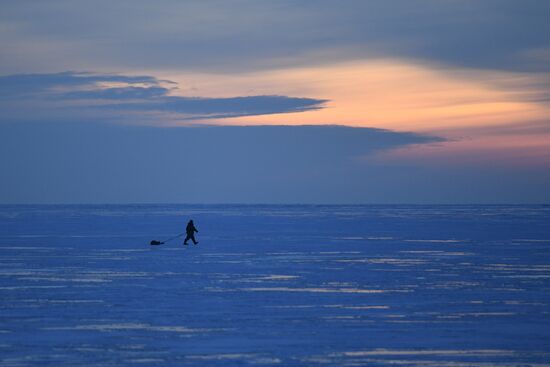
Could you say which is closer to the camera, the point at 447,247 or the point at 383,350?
the point at 383,350

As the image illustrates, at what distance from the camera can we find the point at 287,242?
39.1m

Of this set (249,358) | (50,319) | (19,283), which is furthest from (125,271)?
(249,358)

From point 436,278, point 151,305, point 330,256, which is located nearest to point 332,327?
point 151,305

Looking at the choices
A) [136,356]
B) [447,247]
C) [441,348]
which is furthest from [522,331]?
[447,247]

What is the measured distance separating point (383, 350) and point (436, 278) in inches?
389

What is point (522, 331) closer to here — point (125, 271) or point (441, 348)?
point (441, 348)

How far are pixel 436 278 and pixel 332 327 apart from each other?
8.23 m

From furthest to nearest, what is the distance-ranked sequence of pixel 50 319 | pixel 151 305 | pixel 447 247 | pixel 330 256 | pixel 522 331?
pixel 447 247 → pixel 330 256 → pixel 151 305 → pixel 50 319 → pixel 522 331

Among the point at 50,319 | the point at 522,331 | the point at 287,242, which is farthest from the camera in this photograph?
the point at 287,242

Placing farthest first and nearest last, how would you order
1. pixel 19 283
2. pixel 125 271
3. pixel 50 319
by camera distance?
pixel 125 271 → pixel 19 283 → pixel 50 319

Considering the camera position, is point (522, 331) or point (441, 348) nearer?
point (441, 348)

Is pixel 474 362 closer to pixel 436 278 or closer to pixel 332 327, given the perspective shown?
pixel 332 327

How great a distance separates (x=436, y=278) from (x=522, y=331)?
8.00 metres

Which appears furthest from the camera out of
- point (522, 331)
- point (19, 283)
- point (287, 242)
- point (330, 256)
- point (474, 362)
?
point (287, 242)
